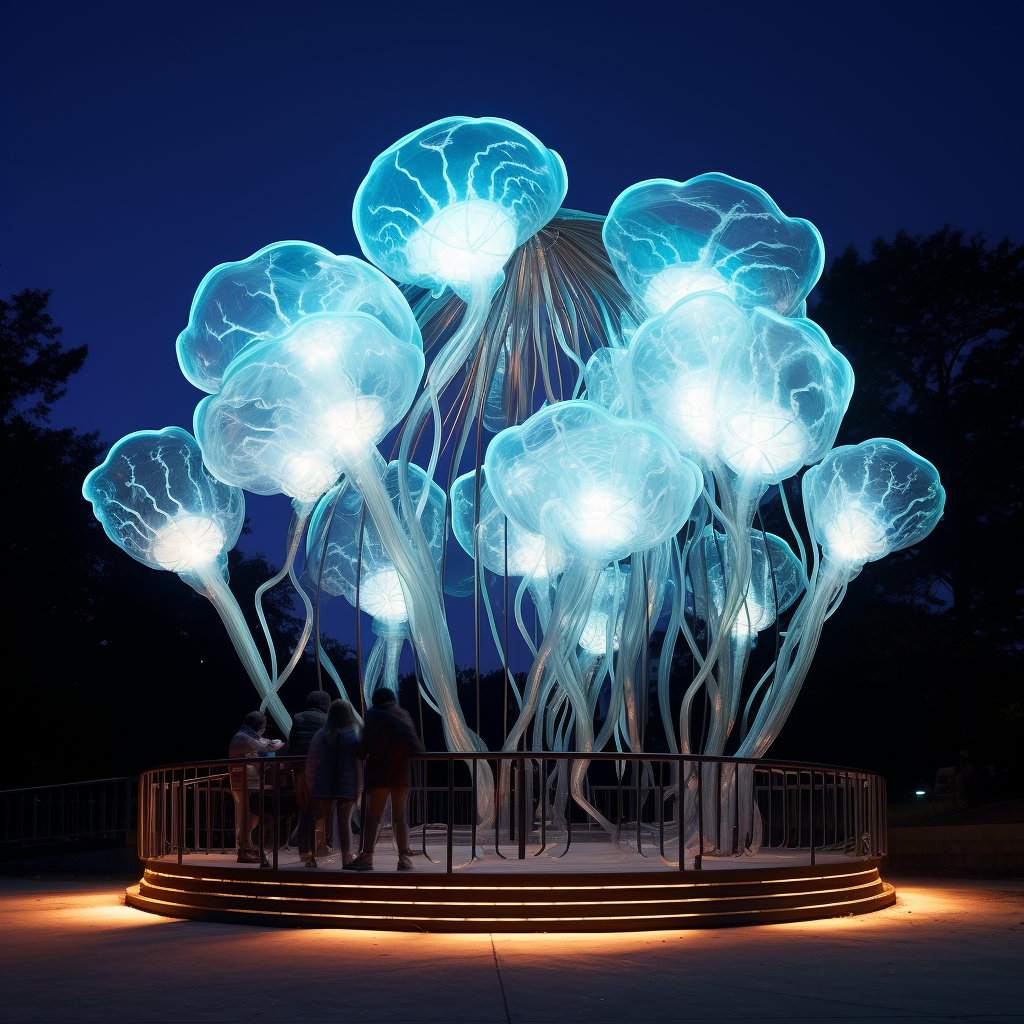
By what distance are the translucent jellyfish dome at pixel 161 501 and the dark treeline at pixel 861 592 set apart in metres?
15.9

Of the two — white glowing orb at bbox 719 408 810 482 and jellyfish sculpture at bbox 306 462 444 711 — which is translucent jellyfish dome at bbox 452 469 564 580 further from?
white glowing orb at bbox 719 408 810 482

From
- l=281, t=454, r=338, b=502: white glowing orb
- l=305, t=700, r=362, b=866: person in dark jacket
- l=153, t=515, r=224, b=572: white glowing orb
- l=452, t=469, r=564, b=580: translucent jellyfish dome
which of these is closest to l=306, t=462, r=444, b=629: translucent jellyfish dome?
l=452, t=469, r=564, b=580: translucent jellyfish dome

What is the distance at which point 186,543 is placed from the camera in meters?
12.8

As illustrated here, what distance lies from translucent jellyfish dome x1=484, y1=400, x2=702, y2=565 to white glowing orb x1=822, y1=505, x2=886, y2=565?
2689 millimetres

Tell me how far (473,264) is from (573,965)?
22.4 feet

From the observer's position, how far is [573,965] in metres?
6.84

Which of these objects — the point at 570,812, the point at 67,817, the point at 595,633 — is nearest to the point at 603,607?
the point at 595,633

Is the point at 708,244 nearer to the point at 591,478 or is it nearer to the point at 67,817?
the point at 591,478

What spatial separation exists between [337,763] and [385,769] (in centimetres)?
52

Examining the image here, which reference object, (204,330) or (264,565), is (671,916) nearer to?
(204,330)

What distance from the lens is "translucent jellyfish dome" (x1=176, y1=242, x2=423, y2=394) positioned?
11.2 metres

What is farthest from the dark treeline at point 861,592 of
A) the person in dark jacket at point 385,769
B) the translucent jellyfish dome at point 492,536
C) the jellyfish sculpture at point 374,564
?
the person in dark jacket at point 385,769

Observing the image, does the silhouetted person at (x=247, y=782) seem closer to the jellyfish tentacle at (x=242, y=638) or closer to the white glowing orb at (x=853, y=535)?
the jellyfish tentacle at (x=242, y=638)

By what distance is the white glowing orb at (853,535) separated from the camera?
1269 centimetres
